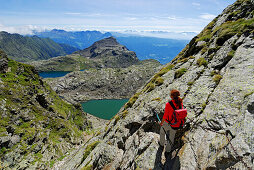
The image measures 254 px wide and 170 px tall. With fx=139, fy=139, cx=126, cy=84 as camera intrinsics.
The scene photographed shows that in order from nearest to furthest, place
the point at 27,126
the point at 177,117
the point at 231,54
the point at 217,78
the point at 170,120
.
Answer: the point at 177,117, the point at 170,120, the point at 217,78, the point at 231,54, the point at 27,126

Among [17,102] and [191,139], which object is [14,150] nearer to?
[17,102]

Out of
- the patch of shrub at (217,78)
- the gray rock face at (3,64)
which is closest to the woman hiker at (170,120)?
the patch of shrub at (217,78)

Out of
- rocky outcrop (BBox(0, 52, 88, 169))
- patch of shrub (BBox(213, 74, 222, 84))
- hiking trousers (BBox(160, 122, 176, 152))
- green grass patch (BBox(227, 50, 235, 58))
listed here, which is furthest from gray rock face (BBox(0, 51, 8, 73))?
green grass patch (BBox(227, 50, 235, 58))

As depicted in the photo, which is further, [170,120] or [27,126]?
[27,126]

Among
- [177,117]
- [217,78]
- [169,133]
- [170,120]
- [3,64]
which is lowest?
[3,64]

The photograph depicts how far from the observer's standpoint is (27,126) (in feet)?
185

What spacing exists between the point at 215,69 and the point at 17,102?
73205mm

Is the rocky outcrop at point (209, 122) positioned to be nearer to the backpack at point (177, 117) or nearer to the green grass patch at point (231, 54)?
the green grass patch at point (231, 54)

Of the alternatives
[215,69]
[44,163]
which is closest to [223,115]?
[215,69]

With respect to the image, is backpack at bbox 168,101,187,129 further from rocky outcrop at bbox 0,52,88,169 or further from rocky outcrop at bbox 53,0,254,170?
rocky outcrop at bbox 0,52,88,169

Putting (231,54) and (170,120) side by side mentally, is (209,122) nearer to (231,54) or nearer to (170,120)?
(170,120)

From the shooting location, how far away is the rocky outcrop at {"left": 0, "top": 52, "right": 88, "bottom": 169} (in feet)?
147

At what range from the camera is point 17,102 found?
60.4 meters

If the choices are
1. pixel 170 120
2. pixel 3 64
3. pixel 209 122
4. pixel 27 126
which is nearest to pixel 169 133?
pixel 170 120
